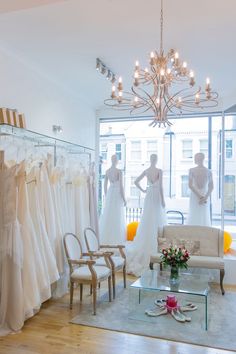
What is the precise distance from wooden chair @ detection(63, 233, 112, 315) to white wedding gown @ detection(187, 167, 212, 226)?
2.01 meters

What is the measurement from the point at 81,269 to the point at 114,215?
1.99 metres

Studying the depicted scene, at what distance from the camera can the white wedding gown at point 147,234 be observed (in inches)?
219

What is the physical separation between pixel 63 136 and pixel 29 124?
105 centimetres

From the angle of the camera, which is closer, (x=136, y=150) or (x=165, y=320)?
(x=165, y=320)

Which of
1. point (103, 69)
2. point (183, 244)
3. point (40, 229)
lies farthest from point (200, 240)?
point (103, 69)

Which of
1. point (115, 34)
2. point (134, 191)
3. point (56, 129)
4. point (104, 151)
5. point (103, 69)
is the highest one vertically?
point (115, 34)

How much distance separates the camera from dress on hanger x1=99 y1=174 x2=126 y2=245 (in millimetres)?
6023

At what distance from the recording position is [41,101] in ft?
16.2

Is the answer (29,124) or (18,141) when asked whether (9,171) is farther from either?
(29,124)

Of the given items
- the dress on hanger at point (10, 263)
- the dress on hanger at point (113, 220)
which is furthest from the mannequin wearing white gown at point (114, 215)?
the dress on hanger at point (10, 263)

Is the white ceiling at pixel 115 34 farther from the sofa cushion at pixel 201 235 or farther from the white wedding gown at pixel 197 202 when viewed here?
the sofa cushion at pixel 201 235

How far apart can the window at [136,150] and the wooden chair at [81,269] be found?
2.74 metres

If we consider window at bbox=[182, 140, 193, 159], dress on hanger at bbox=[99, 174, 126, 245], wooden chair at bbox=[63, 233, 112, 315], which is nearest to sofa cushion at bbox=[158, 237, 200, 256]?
dress on hanger at bbox=[99, 174, 126, 245]

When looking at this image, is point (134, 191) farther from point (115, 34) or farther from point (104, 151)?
point (115, 34)
